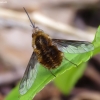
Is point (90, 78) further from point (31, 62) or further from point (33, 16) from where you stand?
point (31, 62)

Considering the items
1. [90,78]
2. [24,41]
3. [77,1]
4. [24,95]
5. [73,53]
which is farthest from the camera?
[77,1]

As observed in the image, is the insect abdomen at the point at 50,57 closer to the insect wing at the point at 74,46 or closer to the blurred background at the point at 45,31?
the insect wing at the point at 74,46

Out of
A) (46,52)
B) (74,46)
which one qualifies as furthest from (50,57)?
(74,46)

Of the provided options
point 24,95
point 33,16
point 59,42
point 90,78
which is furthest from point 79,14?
point 24,95

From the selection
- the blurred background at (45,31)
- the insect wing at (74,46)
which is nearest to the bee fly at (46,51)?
the insect wing at (74,46)

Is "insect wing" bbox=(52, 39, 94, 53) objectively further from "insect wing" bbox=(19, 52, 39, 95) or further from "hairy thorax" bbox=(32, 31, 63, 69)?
"insect wing" bbox=(19, 52, 39, 95)

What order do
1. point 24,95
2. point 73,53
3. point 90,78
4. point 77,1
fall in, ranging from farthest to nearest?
point 77,1, point 90,78, point 73,53, point 24,95
